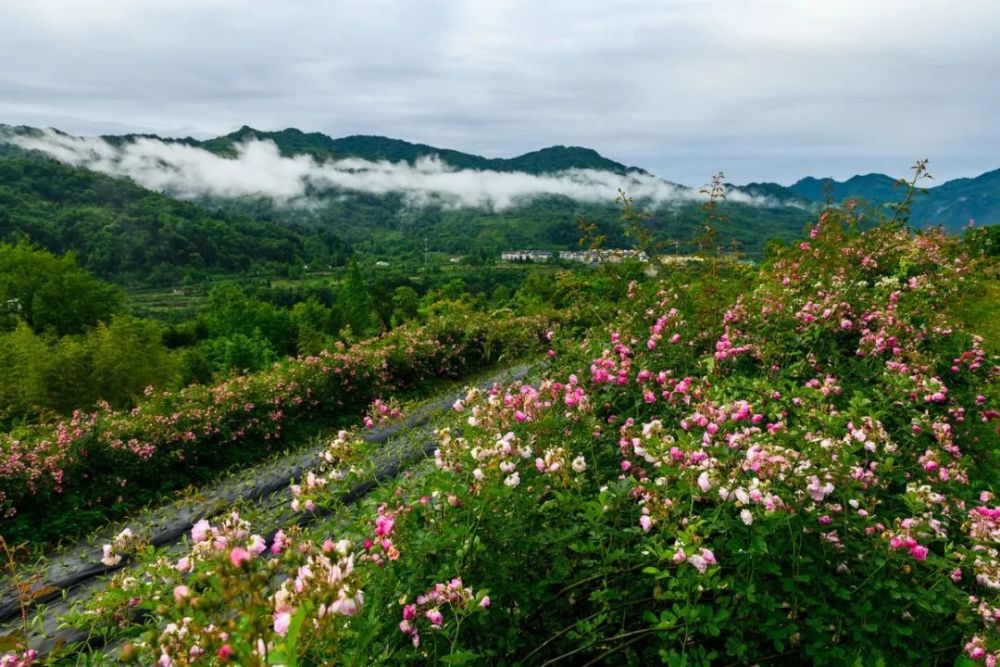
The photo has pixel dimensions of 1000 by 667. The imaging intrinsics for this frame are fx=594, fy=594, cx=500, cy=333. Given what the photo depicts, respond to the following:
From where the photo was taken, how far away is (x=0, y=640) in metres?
1.69

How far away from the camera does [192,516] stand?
251 inches

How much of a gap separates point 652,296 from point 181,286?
119m

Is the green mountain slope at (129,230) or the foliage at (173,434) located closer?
the foliage at (173,434)

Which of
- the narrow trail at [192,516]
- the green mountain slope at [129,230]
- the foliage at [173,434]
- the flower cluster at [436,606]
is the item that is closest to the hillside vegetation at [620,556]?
the flower cluster at [436,606]

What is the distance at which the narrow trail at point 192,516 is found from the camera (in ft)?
14.6

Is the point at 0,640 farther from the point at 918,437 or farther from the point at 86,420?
the point at 86,420

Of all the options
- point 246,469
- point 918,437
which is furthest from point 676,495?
point 246,469

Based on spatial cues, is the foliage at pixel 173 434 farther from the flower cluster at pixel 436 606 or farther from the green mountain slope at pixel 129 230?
the green mountain slope at pixel 129 230

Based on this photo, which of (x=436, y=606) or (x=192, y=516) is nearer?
(x=436, y=606)

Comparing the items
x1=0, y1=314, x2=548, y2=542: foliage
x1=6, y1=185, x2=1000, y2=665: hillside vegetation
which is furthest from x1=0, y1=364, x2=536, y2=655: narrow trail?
x1=6, y1=185, x2=1000, y2=665: hillside vegetation

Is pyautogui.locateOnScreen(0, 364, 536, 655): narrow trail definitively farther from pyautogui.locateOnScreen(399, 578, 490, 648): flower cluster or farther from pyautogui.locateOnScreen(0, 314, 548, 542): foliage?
pyautogui.locateOnScreen(399, 578, 490, 648): flower cluster

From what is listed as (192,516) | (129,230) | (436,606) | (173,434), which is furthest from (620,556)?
(129,230)

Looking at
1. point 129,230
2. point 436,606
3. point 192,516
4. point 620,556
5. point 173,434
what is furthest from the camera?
point 129,230

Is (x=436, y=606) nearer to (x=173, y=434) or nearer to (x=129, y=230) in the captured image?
(x=173, y=434)
